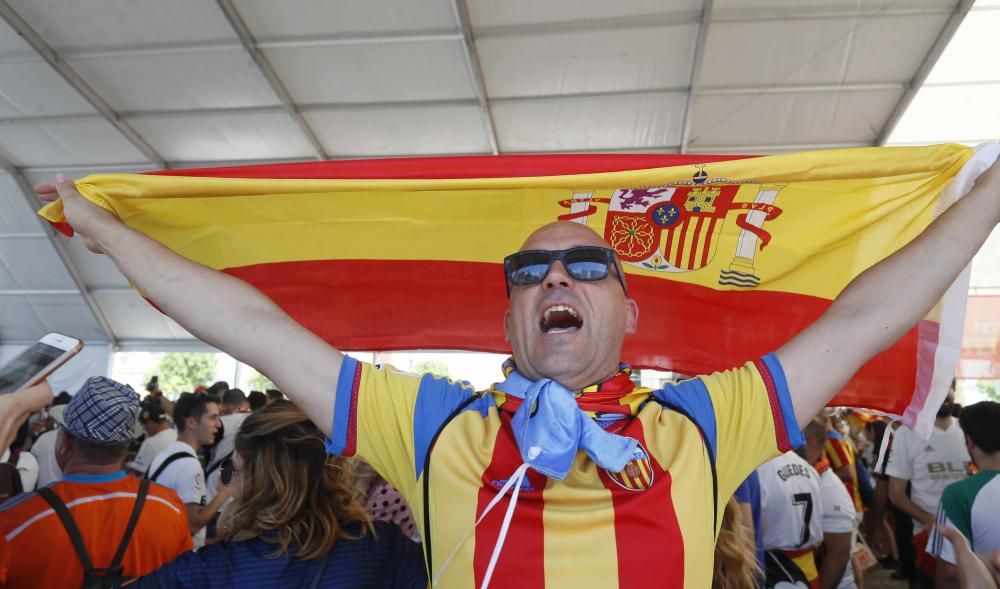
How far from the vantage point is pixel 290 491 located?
2.04 m

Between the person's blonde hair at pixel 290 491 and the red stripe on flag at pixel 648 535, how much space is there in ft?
3.02

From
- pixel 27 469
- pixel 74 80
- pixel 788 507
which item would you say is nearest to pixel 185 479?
pixel 27 469

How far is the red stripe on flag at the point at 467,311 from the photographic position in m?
2.49

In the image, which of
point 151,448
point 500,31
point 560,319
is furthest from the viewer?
point 500,31

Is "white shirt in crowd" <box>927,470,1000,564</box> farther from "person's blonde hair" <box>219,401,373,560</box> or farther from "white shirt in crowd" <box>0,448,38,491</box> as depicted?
"white shirt in crowd" <box>0,448,38,491</box>

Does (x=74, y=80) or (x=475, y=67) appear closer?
(x=475, y=67)

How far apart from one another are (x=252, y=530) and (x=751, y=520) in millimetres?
2070

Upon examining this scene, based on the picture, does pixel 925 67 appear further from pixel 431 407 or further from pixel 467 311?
pixel 431 407

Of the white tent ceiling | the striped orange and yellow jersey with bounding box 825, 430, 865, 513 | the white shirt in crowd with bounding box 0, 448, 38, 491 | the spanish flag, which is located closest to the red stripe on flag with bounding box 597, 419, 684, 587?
the spanish flag

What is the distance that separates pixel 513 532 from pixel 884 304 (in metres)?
1.02

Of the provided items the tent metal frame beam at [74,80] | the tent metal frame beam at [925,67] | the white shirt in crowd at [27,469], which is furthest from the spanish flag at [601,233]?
the tent metal frame beam at [74,80]

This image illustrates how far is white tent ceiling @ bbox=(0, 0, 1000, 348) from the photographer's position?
8945 millimetres

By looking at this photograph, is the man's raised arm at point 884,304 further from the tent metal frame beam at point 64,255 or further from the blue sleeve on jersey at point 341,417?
the tent metal frame beam at point 64,255

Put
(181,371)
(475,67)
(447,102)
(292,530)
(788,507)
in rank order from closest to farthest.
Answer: (292,530) < (788,507) < (475,67) < (447,102) < (181,371)
